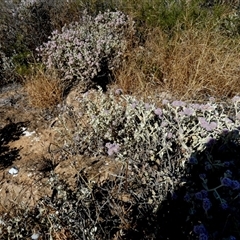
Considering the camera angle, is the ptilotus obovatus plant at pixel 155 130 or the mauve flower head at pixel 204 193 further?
the ptilotus obovatus plant at pixel 155 130

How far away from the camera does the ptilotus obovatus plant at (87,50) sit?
3826mm

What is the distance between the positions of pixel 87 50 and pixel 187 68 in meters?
1.15

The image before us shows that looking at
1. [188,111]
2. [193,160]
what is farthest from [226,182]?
[188,111]

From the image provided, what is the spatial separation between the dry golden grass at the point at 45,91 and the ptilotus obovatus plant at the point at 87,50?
0.14 metres

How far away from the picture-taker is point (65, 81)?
404 cm

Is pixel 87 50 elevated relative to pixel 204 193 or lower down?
→ elevated

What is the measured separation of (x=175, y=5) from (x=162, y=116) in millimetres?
2440

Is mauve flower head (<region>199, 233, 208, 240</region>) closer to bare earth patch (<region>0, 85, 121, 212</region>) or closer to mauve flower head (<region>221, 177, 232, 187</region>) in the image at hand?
mauve flower head (<region>221, 177, 232, 187</region>)

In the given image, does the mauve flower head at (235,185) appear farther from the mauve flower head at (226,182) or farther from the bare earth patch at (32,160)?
the bare earth patch at (32,160)

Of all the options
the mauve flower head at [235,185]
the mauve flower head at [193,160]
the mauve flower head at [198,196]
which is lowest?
the mauve flower head at [198,196]

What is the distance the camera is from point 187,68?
3.68 metres

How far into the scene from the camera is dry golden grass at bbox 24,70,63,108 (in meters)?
3.77

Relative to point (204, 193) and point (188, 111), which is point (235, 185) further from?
point (188, 111)

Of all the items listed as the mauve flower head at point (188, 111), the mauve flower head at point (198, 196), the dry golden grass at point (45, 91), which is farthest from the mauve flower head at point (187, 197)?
the dry golden grass at point (45, 91)
